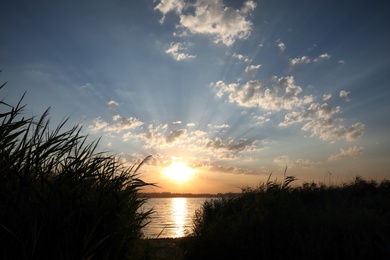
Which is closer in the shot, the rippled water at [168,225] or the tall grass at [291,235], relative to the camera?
the tall grass at [291,235]

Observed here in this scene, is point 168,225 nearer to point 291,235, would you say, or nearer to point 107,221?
point 291,235

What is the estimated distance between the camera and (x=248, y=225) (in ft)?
29.6

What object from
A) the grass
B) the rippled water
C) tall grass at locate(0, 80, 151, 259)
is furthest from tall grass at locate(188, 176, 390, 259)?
tall grass at locate(0, 80, 151, 259)

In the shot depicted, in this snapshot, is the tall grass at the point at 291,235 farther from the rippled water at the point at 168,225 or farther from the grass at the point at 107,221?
the rippled water at the point at 168,225

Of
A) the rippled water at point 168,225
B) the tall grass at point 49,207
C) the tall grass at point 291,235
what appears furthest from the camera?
the rippled water at point 168,225

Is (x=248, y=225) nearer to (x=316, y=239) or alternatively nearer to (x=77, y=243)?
(x=316, y=239)

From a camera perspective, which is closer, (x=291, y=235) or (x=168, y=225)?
(x=291, y=235)

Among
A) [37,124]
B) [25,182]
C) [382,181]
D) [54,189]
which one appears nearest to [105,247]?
[54,189]

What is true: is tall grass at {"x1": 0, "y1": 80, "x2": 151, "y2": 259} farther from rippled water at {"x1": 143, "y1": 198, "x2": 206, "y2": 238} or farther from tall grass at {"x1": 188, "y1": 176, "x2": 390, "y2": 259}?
tall grass at {"x1": 188, "y1": 176, "x2": 390, "y2": 259}

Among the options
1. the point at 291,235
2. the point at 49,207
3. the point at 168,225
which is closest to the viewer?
the point at 49,207

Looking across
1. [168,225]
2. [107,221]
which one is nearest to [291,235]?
[107,221]

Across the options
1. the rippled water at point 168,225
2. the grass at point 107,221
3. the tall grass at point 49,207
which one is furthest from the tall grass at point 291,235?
the tall grass at point 49,207

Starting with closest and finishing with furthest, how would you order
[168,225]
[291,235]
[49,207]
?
1. [49,207]
2. [291,235]
3. [168,225]

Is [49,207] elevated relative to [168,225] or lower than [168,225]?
elevated
